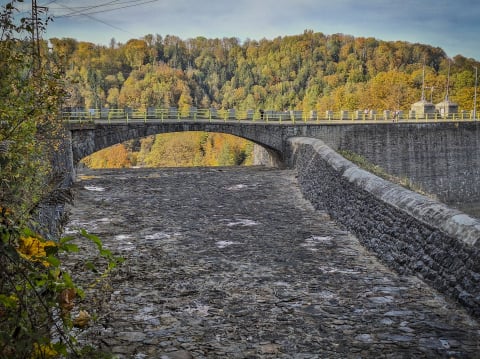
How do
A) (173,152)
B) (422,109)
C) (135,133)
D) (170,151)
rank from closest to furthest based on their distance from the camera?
(135,133) < (422,109) < (170,151) < (173,152)

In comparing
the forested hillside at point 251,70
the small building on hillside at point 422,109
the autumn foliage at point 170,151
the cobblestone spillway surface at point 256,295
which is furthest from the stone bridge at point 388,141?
the autumn foliage at point 170,151

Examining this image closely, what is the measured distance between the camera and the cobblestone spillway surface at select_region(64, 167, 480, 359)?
5.86 m

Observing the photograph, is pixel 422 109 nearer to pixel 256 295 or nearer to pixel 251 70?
pixel 256 295

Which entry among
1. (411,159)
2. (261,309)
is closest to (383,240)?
(261,309)

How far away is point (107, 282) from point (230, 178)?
14.3 meters

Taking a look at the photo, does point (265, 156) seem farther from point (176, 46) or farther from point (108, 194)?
point (176, 46)

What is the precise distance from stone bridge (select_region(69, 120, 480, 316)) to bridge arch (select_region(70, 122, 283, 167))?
0.15ft

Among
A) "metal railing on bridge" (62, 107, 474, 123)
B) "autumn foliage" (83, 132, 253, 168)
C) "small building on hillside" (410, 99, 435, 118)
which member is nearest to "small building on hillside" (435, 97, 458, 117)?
"small building on hillside" (410, 99, 435, 118)

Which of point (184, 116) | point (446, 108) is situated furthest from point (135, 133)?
point (446, 108)

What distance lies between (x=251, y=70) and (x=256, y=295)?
109 m

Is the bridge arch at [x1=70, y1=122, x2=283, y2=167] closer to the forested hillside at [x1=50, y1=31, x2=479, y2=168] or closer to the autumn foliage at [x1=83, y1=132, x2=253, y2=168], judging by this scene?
the forested hillside at [x1=50, y1=31, x2=479, y2=168]

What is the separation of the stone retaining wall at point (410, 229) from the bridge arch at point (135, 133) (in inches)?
514

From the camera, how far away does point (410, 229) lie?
828 cm

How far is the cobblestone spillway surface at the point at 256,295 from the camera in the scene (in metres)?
5.86
